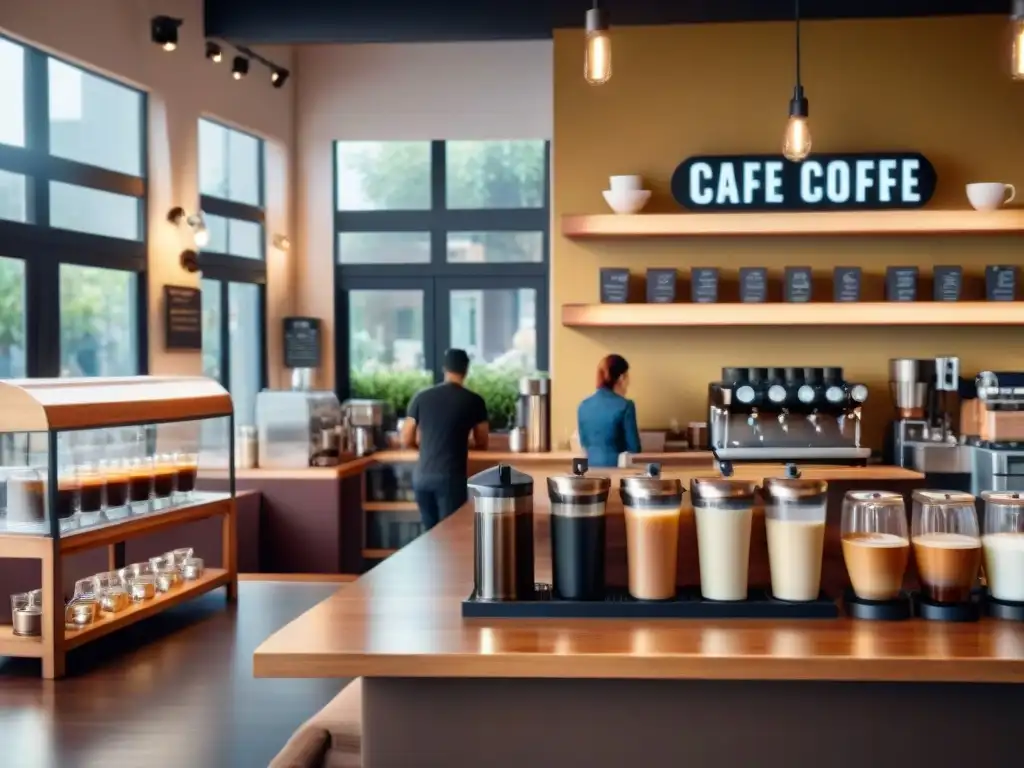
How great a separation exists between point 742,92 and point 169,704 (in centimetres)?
520

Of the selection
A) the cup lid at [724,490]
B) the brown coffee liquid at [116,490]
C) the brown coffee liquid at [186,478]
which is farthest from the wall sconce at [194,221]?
the cup lid at [724,490]

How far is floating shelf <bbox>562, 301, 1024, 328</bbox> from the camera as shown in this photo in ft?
21.1

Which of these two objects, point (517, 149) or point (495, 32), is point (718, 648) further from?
point (517, 149)

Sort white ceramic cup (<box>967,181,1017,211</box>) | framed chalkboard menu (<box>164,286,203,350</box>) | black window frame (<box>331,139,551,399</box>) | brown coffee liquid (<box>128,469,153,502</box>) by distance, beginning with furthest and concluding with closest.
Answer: black window frame (<box>331,139,551,399</box>)
framed chalkboard menu (<box>164,286,203,350</box>)
white ceramic cup (<box>967,181,1017,211</box>)
brown coffee liquid (<box>128,469,153,502</box>)

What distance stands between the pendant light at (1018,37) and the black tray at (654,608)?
2.06 meters

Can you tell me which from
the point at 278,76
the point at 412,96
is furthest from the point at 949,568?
the point at 412,96

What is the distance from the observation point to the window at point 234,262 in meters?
7.65

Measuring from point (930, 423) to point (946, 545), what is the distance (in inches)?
181

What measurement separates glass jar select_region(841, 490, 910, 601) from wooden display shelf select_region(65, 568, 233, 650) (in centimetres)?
182

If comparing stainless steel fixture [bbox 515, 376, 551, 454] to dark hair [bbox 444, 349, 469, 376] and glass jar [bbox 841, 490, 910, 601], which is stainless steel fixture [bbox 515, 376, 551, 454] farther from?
glass jar [bbox 841, 490, 910, 601]

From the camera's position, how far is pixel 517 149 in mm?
8758

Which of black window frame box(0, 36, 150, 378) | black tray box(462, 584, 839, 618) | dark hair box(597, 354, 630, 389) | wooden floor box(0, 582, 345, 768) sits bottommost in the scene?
wooden floor box(0, 582, 345, 768)

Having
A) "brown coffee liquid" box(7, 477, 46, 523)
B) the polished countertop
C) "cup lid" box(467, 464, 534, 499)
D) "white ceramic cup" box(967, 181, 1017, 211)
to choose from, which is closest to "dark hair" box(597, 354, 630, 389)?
"white ceramic cup" box(967, 181, 1017, 211)

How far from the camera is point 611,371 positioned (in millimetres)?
5891
